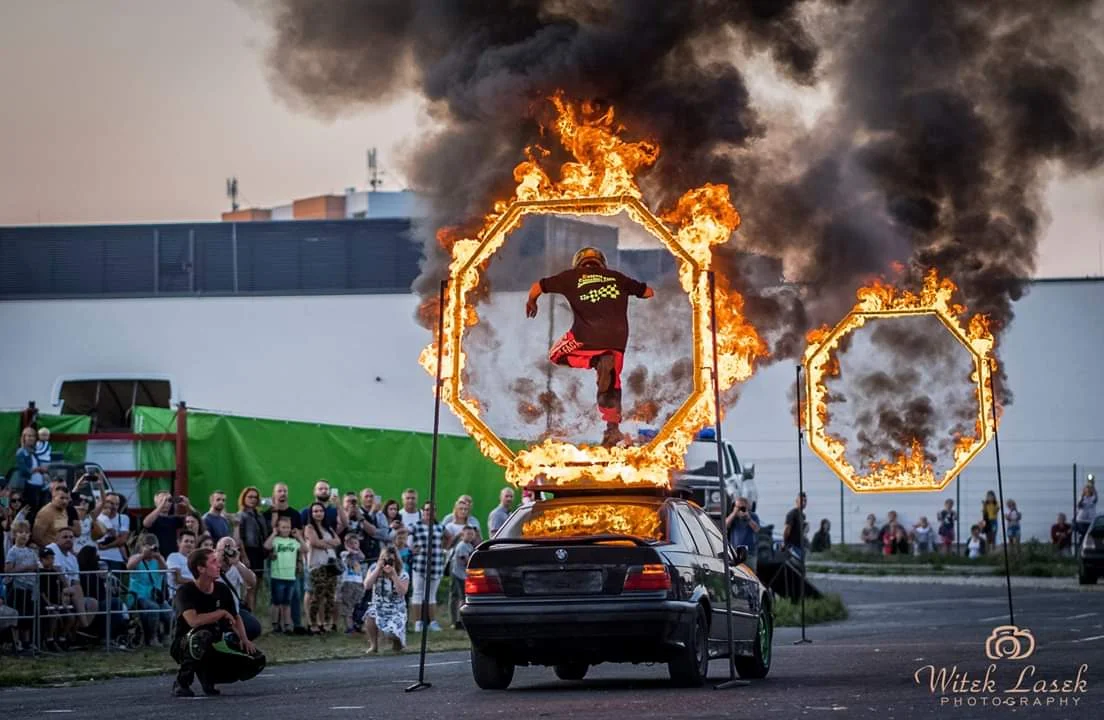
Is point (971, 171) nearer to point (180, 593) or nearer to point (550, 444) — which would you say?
point (550, 444)

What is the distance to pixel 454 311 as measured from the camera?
1927cm

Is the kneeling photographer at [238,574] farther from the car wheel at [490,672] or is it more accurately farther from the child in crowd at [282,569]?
the car wheel at [490,672]

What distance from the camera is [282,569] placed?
22.6m

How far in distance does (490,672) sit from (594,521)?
1370 millimetres

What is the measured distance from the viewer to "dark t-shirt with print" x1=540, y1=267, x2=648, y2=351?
19172mm

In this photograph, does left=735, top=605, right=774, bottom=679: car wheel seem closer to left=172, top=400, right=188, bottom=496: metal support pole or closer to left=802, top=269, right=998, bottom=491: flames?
left=802, top=269, right=998, bottom=491: flames

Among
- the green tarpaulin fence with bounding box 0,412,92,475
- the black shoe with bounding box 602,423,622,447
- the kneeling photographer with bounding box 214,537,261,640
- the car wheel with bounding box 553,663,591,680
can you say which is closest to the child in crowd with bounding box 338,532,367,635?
the kneeling photographer with bounding box 214,537,261,640

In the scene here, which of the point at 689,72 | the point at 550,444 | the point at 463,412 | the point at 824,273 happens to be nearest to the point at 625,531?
the point at 550,444

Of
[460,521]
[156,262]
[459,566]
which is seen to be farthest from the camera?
[156,262]

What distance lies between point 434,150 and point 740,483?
16169 mm

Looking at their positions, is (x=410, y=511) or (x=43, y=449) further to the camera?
(x=410, y=511)

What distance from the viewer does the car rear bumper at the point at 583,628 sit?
14398 mm

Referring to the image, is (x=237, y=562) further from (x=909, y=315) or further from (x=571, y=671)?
(x=909, y=315)

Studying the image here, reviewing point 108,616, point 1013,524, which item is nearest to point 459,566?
point 108,616
